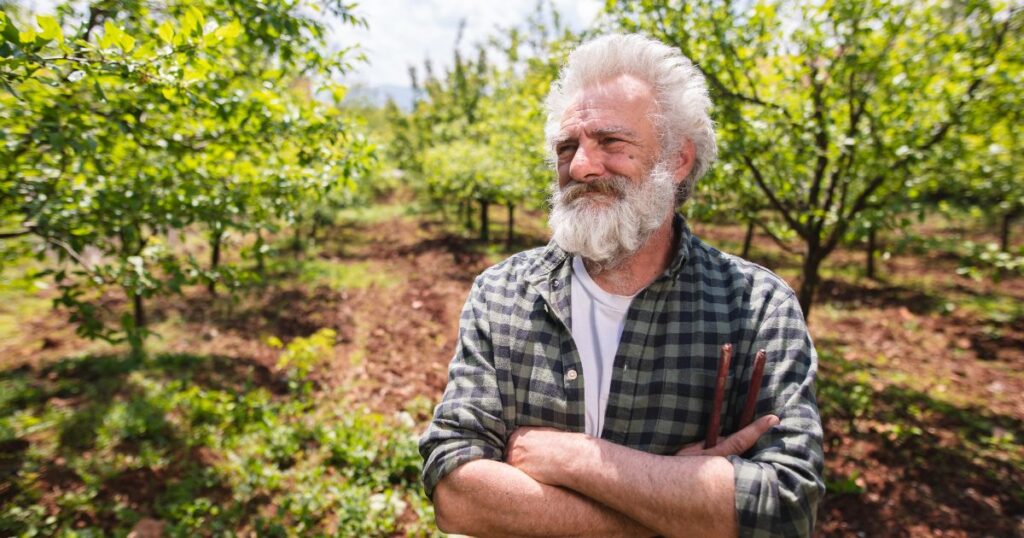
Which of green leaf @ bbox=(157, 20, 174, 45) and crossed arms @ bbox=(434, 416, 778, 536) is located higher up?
green leaf @ bbox=(157, 20, 174, 45)

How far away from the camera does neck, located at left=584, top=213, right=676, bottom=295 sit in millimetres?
2109

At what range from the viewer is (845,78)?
4.89 m

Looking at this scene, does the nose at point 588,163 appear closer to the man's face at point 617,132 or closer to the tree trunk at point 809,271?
the man's face at point 617,132

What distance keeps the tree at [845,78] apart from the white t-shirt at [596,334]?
3.06 meters

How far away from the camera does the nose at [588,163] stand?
6.75 feet

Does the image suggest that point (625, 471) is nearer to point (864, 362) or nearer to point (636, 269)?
point (636, 269)

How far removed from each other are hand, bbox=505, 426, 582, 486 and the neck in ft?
2.17

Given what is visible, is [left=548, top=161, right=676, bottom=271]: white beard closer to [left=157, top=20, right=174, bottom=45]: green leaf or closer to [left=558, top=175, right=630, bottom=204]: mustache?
[left=558, top=175, right=630, bottom=204]: mustache

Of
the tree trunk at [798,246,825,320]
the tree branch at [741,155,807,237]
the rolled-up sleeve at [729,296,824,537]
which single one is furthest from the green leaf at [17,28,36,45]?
the tree trunk at [798,246,825,320]

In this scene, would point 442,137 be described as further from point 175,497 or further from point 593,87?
point 593,87

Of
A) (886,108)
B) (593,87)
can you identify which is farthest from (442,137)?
(593,87)

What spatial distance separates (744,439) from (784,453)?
123 mm

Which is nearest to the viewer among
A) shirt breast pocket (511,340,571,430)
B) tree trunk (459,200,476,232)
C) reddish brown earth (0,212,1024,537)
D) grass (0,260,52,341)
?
shirt breast pocket (511,340,571,430)

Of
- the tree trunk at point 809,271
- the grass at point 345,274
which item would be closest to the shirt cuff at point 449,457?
the tree trunk at point 809,271
